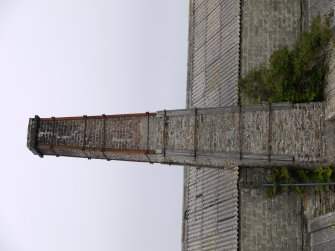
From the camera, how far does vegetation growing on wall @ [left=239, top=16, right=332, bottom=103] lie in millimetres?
14391

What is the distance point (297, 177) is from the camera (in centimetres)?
1447

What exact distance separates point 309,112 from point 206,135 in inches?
118

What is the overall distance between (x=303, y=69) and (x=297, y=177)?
9.81 feet

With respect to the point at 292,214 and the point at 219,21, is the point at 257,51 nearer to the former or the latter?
the point at 219,21

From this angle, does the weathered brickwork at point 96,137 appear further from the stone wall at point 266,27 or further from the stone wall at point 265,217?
the stone wall at point 266,27

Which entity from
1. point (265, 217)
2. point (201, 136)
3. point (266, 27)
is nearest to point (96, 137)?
point (201, 136)

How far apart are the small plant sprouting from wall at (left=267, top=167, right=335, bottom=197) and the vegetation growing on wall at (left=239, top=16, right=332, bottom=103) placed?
1955 mm

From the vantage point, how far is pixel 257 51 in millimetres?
18000

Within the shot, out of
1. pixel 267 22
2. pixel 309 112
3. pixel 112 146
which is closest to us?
pixel 309 112

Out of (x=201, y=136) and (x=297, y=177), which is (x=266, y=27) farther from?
(x=297, y=177)

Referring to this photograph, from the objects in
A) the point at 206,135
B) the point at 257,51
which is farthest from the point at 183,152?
the point at 257,51

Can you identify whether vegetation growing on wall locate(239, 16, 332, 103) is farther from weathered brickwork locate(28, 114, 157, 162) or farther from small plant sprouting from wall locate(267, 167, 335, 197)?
weathered brickwork locate(28, 114, 157, 162)

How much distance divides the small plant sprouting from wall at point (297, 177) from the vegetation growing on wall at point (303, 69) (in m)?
1.96

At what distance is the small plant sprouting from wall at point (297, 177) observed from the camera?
1380 centimetres
